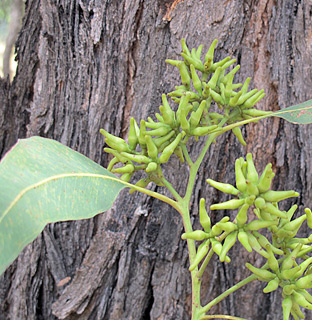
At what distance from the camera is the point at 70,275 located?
130 cm

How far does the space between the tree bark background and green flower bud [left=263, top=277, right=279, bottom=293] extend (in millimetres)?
552

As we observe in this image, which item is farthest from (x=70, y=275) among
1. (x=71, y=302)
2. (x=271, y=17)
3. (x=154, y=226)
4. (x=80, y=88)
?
(x=271, y=17)

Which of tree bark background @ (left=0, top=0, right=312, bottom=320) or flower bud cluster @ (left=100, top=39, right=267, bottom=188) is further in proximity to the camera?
tree bark background @ (left=0, top=0, right=312, bottom=320)

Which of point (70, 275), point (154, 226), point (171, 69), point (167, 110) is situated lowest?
point (70, 275)

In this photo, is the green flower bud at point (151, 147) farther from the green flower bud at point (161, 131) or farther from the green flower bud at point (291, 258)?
the green flower bud at point (291, 258)

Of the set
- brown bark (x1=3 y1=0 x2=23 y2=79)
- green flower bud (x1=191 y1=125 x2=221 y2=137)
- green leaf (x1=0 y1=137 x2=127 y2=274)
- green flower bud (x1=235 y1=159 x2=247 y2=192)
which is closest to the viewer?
green leaf (x1=0 y1=137 x2=127 y2=274)

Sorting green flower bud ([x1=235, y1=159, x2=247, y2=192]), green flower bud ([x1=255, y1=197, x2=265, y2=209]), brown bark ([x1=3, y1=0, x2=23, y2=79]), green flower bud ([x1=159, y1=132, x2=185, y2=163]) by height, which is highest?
brown bark ([x1=3, y1=0, x2=23, y2=79])

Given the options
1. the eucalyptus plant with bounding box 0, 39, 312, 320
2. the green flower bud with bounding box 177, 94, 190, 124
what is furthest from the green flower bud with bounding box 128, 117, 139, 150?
the green flower bud with bounding box 177, 94, 190, 124

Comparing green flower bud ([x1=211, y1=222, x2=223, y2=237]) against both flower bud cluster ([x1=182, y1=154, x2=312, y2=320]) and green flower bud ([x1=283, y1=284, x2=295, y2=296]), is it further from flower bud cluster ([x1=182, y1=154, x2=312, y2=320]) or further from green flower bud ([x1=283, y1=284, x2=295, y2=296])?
green flower bud ([x1=283, y1=284, x2=295, y2=296])

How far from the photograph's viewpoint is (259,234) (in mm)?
684

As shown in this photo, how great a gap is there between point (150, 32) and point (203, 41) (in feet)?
0.66

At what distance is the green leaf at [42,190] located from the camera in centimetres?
54

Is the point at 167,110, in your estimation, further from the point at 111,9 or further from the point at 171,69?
the point at 111,9

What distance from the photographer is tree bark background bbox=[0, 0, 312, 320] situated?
1.24 metres
